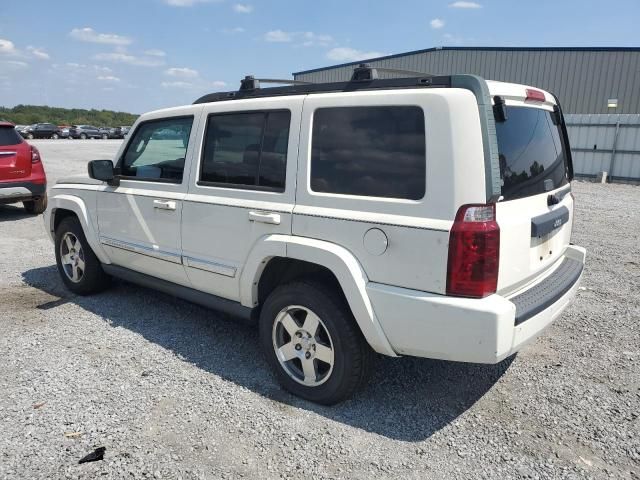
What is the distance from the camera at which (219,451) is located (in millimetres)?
2746

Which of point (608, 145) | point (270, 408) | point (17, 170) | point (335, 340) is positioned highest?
point (608, 145)

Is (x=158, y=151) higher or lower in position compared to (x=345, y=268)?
higher

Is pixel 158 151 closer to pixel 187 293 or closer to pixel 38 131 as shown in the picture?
pixel 187 293

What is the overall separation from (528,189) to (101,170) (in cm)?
343

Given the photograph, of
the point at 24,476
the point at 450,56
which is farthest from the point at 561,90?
the point at 24,476

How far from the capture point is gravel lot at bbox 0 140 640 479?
265 cm

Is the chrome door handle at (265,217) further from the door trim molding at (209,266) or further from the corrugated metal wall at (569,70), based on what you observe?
the corrugated metal wall at (569,70)

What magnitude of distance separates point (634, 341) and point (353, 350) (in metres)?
2.66

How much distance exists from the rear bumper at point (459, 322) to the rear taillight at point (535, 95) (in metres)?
1.18

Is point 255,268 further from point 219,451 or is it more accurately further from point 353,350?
point 219,451

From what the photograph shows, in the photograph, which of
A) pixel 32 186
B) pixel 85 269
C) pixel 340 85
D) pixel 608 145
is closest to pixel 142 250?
pixel 85 269

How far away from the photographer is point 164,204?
12.9ft

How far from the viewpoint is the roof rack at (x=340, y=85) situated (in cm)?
278

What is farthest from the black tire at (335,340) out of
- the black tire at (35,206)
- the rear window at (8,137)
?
the black tire at (35,206)
